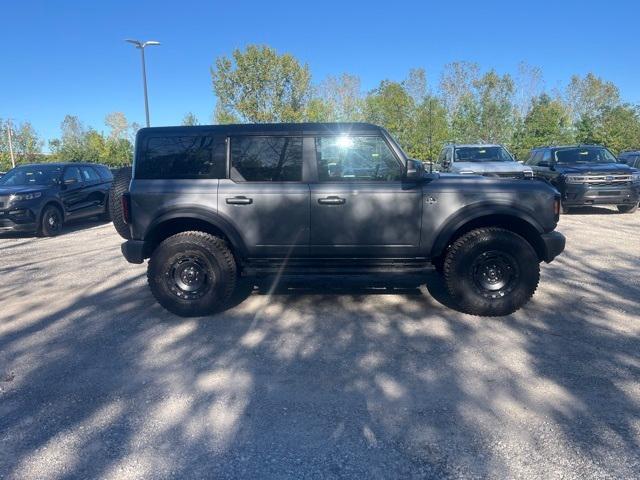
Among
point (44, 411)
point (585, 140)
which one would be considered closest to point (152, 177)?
point (44, 411)

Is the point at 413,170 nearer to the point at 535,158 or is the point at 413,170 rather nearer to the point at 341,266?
the point at 341,266

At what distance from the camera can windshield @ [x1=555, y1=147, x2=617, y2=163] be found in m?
12.1

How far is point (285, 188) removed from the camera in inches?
179

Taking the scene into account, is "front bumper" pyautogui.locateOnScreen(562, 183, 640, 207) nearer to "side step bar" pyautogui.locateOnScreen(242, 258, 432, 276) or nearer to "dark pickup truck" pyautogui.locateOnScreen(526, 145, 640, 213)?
"dark pickup truck" pyautogui.locateOnScreen(526, 145, 640, 213)

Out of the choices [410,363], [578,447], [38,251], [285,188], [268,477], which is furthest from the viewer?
[38,251]

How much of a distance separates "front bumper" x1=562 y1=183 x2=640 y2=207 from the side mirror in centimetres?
854

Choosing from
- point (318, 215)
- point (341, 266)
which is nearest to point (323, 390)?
point (341, 266)

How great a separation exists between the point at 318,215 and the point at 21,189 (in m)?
8.62

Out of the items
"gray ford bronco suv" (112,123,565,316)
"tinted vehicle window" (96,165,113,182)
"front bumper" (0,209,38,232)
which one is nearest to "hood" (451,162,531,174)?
"gray ford bronco suv" (112,123,565,316)

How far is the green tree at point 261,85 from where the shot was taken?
96.0ft

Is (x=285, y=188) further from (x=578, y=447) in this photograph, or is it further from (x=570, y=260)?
(x=570, y=260)

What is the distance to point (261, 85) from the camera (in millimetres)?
29703

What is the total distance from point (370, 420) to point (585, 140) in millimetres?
31126

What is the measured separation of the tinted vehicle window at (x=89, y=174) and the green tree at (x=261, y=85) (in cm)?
1785
